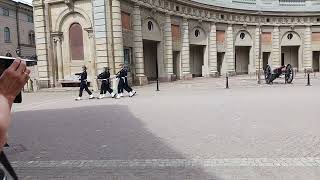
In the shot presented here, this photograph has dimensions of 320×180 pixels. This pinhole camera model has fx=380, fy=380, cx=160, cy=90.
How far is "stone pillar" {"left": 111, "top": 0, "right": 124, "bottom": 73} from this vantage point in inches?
954

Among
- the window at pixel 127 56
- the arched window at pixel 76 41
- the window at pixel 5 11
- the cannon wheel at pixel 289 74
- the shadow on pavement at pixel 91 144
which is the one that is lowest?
the shadow on pavement at pixel 91 144

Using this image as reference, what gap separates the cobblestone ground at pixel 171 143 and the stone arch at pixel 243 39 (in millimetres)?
31246

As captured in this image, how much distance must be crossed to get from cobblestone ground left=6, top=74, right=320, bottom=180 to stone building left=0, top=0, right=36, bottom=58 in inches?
1447

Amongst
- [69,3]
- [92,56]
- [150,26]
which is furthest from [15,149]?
[150,26]

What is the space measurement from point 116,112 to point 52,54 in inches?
587

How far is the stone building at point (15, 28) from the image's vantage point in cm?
4581

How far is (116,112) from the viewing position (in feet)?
41.9

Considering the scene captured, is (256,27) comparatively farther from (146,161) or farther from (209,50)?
(146,161)

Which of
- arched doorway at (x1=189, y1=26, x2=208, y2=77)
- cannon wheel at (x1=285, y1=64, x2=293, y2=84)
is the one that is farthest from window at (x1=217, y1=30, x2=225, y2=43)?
cannon wheel at (x1=285, y1=64, x2=293, y2=84)

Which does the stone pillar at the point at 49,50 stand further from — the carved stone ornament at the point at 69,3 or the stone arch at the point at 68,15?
the carved stone ornament at the point at 69,3

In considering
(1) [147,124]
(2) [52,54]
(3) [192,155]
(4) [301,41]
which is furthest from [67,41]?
(4) [301,41]

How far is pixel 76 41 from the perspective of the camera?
25.4 meters

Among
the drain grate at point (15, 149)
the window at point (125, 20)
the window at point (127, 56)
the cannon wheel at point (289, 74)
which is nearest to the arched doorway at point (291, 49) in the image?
the cannon wheel at point (289, 74)

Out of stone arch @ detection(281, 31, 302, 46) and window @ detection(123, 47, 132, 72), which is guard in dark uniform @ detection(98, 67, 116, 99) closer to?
window @ detection(123, 47, 132, 72)
